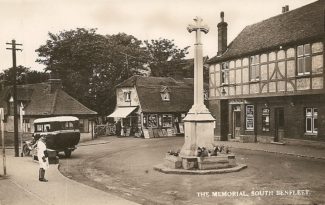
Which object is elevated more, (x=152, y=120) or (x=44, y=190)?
(x=152, y=120)

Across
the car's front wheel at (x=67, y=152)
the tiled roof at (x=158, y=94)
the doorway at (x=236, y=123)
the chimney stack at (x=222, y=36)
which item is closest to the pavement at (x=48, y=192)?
the car's front wheel at (x=67, y=152)

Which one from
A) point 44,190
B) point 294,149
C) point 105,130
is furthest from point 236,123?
point 44,190

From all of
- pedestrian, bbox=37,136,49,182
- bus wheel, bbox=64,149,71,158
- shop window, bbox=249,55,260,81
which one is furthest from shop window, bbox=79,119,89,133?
pedestrian, bbox=37,136,49,182

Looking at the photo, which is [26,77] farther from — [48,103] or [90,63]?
[48,103]

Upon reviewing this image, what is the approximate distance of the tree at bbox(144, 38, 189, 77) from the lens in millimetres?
60062

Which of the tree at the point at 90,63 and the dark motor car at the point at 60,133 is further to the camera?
the tree at the point at 90,63

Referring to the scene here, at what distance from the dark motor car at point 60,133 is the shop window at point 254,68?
484 inches

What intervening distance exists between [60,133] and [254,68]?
13.7m

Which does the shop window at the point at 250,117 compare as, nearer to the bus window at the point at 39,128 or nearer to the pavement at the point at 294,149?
the pavement at the point at 294,149

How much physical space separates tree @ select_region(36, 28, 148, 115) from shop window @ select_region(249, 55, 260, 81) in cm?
2168

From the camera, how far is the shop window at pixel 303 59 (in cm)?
2370

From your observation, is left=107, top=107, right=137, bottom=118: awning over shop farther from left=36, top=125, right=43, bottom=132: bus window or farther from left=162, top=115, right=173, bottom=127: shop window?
left=36, top=125, right=43, bottom=132: bus window

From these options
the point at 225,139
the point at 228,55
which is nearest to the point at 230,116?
the point at 225,139

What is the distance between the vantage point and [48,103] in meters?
37.1
